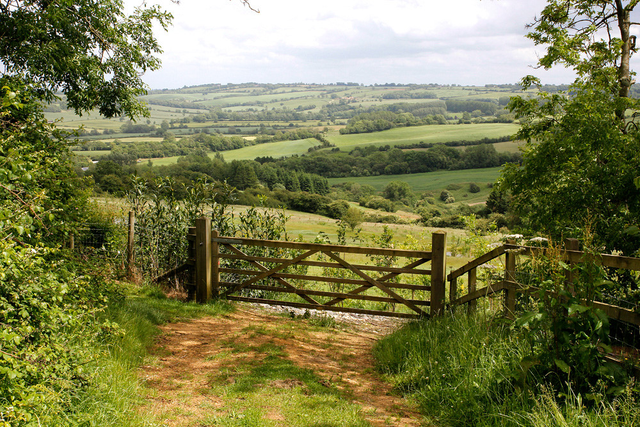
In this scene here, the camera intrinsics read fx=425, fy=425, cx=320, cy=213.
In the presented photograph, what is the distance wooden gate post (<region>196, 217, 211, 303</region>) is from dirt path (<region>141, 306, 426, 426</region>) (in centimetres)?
83

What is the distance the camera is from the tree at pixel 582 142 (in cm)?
718

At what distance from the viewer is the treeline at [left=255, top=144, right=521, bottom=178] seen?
99875 millimetres

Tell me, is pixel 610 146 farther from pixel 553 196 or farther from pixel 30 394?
pixel 30 394

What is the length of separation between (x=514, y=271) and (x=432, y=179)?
9757 centimetres

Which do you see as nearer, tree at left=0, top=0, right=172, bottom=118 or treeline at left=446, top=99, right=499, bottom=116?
tree at left=0, top=0, right=172, bottom=118

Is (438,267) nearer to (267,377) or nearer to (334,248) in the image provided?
(334,248)

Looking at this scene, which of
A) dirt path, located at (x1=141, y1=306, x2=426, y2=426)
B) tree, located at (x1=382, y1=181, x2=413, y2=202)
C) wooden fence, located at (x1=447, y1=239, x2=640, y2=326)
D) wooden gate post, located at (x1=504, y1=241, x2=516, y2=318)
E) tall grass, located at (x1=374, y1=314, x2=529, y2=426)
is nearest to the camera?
wooden fence, located at (x1=447, y1=239, x2=640, y2=326)

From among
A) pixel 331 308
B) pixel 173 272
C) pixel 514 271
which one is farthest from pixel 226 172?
pixel 514 271

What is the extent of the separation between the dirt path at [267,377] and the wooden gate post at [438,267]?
1.10 m

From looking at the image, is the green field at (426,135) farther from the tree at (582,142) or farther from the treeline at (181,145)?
the tree at (582,142)

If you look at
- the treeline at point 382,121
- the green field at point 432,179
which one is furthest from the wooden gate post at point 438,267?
the treeline at point 382,121

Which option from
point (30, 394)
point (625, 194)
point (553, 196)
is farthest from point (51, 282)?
point (553, 196)

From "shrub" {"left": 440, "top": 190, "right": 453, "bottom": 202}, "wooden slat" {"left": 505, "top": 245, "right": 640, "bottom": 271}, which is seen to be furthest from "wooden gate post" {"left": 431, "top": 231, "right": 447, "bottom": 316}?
"shrub" {"left": 440, "top": 190, "right": 453, "bottom": 202}

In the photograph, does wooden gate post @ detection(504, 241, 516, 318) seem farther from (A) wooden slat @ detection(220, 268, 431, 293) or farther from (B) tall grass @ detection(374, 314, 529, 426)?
(A) wooden slat @ detection(220, 268, 431, 293)
